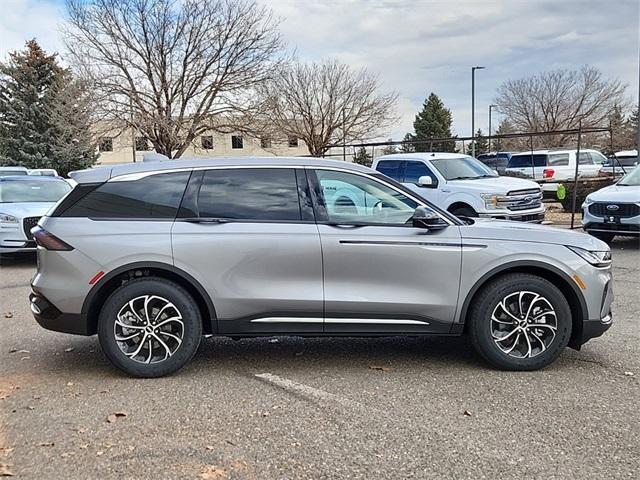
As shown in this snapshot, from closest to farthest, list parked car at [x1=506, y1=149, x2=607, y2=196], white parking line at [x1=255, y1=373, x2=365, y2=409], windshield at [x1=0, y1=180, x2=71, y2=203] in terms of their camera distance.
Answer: white parking line at [x1=255, y1=373, x2=365, y2=409] → windshield at [x1=0, y1=180, x2=71, y2=203] → parked car at [x1=506, y1=149, x2=607, y2=196]

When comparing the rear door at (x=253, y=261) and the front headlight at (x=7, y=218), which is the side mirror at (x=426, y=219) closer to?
the rear door at (x=253, y=261)

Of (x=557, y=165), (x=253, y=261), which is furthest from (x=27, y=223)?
(x=557, y=165)

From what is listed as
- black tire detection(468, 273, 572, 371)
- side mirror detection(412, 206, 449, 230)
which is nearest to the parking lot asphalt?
black tire detection(468, 273, 572, 371)

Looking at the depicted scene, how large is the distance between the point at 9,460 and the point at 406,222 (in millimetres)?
3079

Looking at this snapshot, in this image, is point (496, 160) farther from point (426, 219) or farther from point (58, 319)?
point (58, 319)

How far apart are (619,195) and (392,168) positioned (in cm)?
461

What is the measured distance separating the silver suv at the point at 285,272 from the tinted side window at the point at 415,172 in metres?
8.12

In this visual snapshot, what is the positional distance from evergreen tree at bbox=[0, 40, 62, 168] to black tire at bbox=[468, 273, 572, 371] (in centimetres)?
3917

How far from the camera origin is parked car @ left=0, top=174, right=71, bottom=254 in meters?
10.4

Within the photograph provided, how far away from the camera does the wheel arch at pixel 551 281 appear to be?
15.4 ft

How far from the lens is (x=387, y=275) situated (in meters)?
4.67

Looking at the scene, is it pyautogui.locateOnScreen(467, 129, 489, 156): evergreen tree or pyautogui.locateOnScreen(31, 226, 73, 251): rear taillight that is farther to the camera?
pyautogui.locateOnScreen(467, 129, 489, 156): evergreen tree

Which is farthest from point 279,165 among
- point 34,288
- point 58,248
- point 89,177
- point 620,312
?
point 620,312

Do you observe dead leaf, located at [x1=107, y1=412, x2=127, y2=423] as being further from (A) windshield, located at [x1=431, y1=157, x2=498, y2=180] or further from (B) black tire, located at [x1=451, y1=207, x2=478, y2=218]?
(A) windshield, located at [x1=431, y1=157, x2=498, y2=180]
